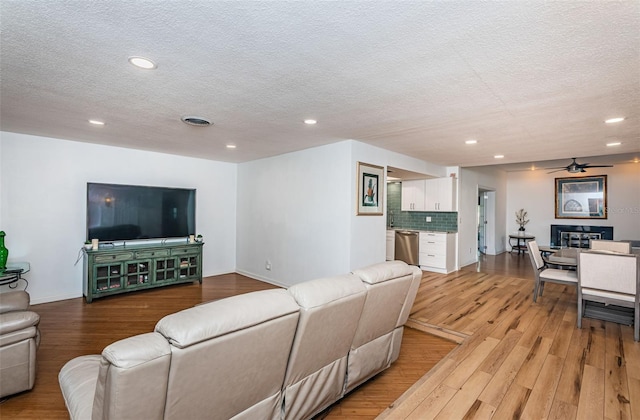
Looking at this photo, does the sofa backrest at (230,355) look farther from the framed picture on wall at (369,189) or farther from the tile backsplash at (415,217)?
the tile backsplash at (415,217)

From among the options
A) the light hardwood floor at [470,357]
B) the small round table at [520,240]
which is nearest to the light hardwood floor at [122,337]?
the light hardwood floor at [470,357]

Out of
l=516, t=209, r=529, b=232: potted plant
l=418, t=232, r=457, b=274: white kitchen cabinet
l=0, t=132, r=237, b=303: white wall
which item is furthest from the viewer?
l=516, t=209, r=529, b=232: potted plant

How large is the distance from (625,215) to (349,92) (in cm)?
878

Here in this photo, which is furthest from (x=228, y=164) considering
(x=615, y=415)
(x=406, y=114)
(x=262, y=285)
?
(x=615, y=415)

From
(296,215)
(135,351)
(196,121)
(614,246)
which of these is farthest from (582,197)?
(135,351)

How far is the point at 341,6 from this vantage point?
1.40m

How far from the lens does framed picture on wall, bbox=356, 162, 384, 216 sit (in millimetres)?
4207

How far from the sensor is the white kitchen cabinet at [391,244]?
23.0ft

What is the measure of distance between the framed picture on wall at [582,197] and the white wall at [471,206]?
144 centimetres

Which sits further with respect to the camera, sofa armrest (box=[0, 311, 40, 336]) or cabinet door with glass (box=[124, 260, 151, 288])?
cabinet door with glass (box=[124, 260, 151, 288])

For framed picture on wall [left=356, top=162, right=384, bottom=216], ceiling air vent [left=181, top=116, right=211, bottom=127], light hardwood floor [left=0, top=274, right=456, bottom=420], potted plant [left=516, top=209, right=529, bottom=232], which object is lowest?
light hardwood floor [left=0, top=274, right=456, bottom=420]

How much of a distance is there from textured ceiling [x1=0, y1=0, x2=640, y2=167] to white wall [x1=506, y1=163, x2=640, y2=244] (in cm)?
497

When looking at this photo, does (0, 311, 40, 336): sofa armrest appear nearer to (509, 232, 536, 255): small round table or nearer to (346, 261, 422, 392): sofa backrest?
(346, 261, 422, 392): sofa backrest

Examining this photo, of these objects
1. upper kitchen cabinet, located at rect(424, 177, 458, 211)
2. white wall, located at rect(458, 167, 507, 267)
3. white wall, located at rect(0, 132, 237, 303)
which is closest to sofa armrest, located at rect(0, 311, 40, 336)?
white wall, located at rect(0, 132, 237, 303)
